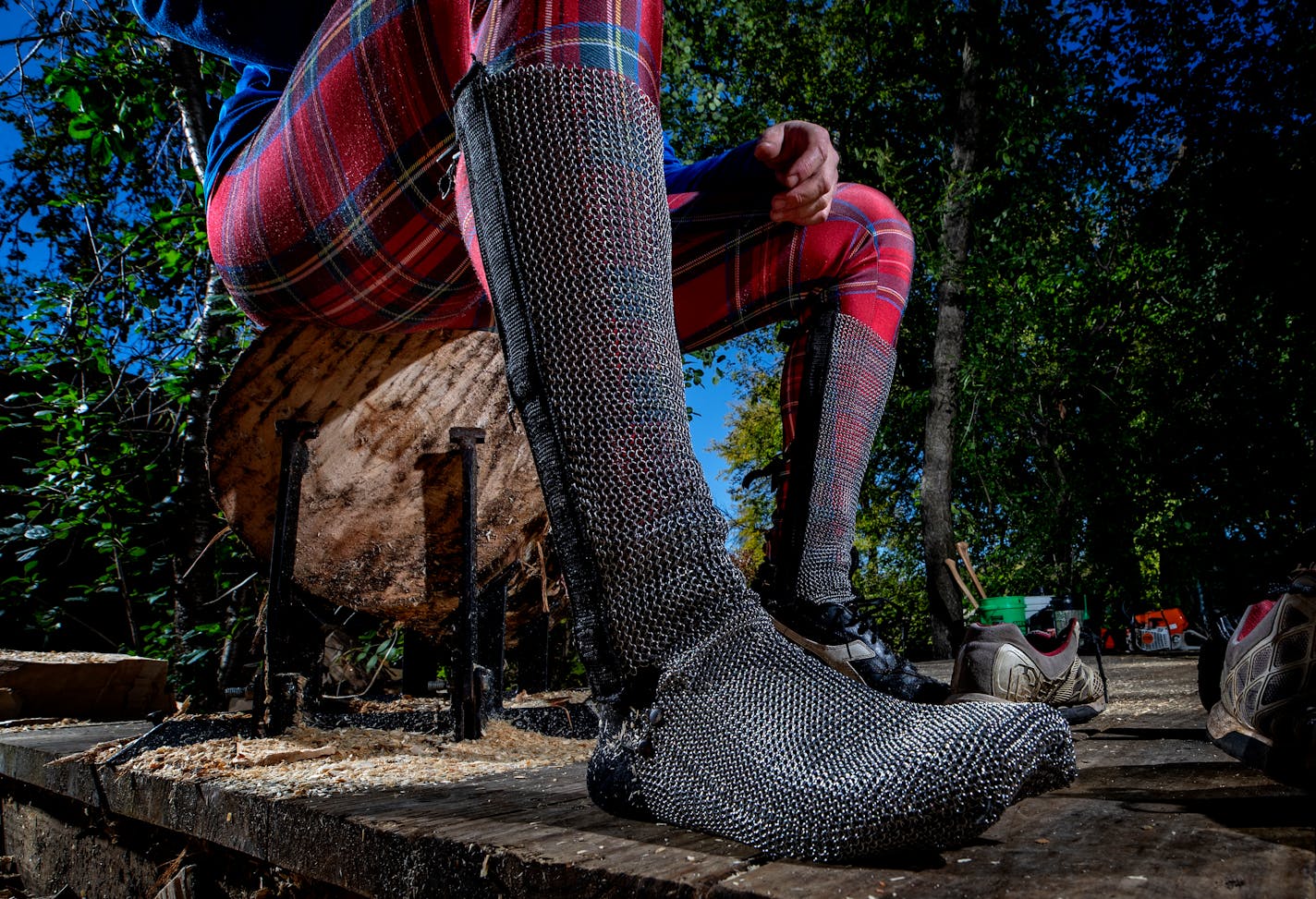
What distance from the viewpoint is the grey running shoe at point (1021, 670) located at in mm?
1431

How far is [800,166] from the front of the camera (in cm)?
146

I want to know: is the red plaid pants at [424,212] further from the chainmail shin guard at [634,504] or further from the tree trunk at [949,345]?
the tree trunk at [949,345]

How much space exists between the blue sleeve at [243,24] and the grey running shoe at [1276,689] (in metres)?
1.74

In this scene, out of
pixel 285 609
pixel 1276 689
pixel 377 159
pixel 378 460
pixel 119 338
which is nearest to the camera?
pixel 1276 689

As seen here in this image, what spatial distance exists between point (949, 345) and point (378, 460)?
8.10 meters

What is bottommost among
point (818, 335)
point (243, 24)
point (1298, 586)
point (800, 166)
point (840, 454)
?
point (1298, 586)

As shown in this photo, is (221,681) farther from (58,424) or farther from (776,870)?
(776,870)

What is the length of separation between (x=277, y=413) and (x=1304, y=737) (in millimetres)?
2011

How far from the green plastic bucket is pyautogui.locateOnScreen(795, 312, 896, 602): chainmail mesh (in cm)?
226

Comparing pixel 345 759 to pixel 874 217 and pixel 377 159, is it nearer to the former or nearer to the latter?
pixel 377 159

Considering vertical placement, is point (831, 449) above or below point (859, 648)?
above

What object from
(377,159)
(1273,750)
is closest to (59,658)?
(377,159)

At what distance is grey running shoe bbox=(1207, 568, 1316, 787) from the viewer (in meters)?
0.73

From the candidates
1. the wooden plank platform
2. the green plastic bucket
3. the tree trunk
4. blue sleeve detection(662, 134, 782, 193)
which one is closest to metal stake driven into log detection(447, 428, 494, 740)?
the wooden plank platform
